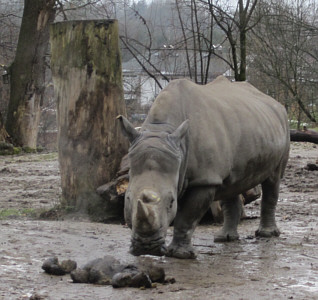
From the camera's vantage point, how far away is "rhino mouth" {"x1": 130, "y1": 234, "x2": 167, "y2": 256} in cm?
500

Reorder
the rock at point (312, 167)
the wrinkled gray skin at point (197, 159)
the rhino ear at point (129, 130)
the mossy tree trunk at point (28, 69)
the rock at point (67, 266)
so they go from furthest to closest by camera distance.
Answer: the mossy tree trunk at point (28, 69), the rock at point (312, 167), the rhino ear at point (129, 130), the rock at point (67, 266), the wrinkled gray skin at point (197, 159)

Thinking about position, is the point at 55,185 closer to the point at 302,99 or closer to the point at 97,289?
the point at 97,289

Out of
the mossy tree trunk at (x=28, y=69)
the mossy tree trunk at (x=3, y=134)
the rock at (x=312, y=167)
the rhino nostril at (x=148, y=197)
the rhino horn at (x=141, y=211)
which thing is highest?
the mossy tree trunk at (x=28, y=69)

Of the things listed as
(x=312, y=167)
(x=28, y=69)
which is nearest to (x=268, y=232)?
(x=312, y=167)

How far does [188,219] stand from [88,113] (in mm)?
2690

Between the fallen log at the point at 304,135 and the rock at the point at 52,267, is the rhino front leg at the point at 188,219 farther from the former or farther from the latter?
the fallen log at the point at 304,135

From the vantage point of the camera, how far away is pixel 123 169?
832cm

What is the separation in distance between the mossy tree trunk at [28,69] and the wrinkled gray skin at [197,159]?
12.4 meters

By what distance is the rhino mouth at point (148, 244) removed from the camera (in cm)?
500

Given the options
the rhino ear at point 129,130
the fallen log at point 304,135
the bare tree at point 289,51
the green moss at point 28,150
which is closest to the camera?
the rhino ear at point 129,130

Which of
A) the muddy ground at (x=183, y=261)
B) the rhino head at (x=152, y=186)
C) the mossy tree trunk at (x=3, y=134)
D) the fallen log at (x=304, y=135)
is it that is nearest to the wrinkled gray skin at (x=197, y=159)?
the rhino head at (x=152, y=186)

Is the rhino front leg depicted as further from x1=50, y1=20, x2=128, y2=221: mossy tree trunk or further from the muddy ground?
x1=50, y1=20, x2=128, y2=221: mossy tree trunk

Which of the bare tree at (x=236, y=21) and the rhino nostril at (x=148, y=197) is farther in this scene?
the bare tree at (x=236, y=21)

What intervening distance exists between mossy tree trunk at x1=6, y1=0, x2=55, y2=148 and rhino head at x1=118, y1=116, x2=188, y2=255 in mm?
14304
